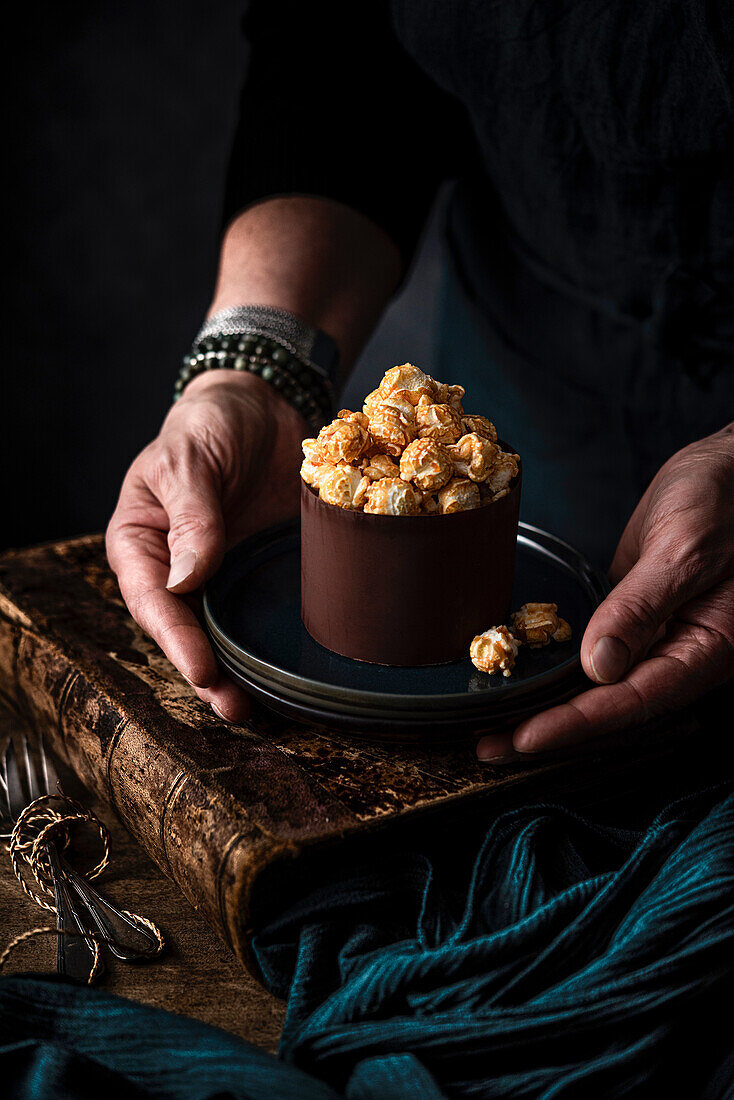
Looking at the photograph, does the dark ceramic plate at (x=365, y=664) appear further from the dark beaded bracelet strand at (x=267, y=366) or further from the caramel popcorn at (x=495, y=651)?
the dark beaded bracelet strand at (x=267, y=366)

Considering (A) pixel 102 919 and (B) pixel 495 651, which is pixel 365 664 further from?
(A) pixel 102 919

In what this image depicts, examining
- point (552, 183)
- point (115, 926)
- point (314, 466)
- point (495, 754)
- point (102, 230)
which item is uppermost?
point (552, 183)

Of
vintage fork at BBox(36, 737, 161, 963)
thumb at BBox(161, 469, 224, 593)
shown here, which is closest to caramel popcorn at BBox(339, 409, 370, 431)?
thumb at BBox(161, 469, 224, 593)

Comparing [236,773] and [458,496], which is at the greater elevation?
[458,496]

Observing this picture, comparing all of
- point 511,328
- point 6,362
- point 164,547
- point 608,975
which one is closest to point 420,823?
point 608,975

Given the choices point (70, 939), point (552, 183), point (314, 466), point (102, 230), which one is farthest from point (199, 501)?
point (102, 230)

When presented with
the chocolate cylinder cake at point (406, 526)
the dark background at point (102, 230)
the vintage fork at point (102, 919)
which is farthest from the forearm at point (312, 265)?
the dark background at point (102, 230)

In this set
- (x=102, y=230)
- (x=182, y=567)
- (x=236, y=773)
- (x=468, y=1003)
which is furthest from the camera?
(x=102, y=230)
